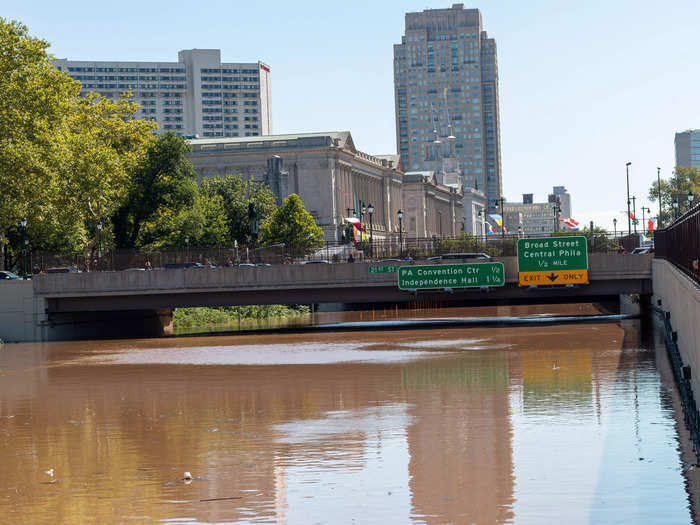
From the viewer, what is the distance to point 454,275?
67500 mm

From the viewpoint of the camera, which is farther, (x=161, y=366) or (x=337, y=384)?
(x=161, y=366)

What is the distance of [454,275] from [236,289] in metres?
13.7

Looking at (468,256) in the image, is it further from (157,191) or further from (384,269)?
(157,191)

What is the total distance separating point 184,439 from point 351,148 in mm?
156447

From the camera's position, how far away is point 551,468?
714 inches

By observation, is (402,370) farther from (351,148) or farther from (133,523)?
(351,148)

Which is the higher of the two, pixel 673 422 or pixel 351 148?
pixel 351 148

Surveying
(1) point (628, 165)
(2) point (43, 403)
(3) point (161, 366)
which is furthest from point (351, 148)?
(2) point (43, 403)

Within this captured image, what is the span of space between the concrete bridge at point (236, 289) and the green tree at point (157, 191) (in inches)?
960

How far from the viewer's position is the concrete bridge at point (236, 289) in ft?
220

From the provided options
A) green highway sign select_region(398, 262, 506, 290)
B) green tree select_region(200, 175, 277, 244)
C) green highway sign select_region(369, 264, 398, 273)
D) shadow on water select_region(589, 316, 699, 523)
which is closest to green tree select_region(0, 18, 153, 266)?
green highway sign select_region(369, 264, 398, 273)

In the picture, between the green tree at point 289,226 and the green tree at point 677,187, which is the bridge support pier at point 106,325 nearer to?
the green tree at point 289,226


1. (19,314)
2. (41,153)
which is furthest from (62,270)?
(41,153)

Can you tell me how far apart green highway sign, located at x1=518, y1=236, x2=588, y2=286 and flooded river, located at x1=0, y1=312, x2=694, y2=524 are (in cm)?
2270
